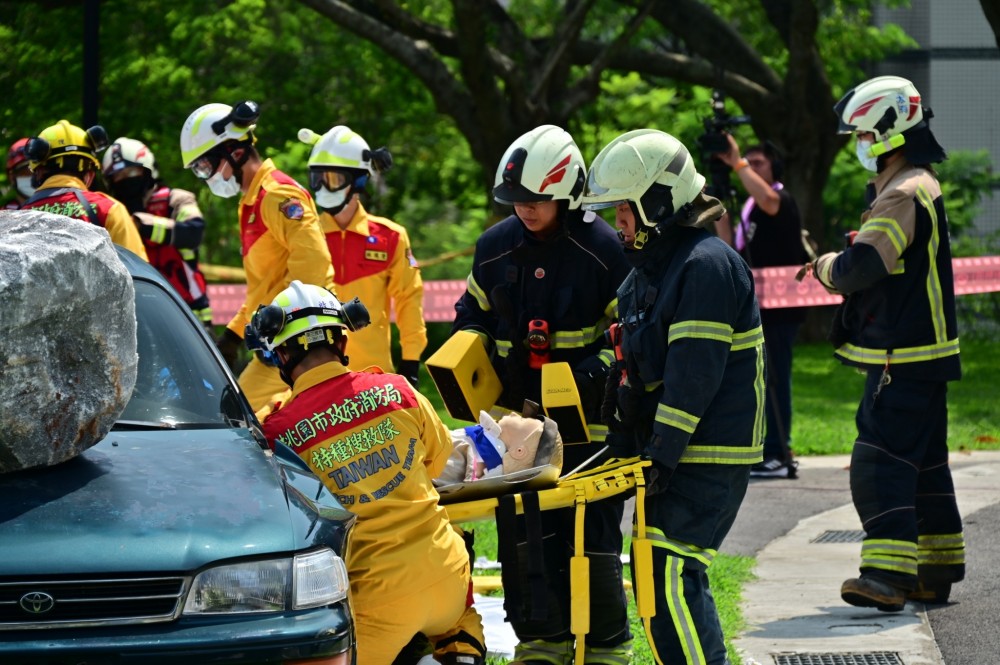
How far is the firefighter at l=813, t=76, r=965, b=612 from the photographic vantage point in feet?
20.5

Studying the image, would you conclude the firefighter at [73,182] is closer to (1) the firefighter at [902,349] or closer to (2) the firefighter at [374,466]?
(2) the firefighter at [374,466]

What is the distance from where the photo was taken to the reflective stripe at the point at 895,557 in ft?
20.3

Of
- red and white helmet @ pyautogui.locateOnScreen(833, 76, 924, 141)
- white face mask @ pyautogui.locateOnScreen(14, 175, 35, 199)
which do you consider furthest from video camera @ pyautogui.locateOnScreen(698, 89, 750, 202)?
white face mask @ pyautogui.locateOnScreen(14, 175, 35, 199)

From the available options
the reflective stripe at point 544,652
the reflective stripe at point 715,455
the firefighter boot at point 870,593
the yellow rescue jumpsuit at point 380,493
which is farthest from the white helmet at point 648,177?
the firefighter boot at point 870,593

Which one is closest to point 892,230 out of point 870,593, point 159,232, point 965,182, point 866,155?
point 866,155

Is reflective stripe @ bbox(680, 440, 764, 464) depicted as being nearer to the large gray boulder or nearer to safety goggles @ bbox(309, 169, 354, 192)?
the large gray boulder

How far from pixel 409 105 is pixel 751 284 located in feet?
43.8

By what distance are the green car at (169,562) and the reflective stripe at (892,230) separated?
10.5ft

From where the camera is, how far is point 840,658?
18.5 feet

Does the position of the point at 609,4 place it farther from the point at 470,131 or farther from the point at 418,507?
the point at 418,507

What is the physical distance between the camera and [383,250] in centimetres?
787

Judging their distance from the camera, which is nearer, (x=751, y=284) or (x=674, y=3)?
(x=751, y=284)

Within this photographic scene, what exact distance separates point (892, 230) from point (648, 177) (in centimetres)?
190

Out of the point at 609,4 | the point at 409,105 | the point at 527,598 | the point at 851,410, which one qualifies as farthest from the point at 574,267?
the point at 609,4
